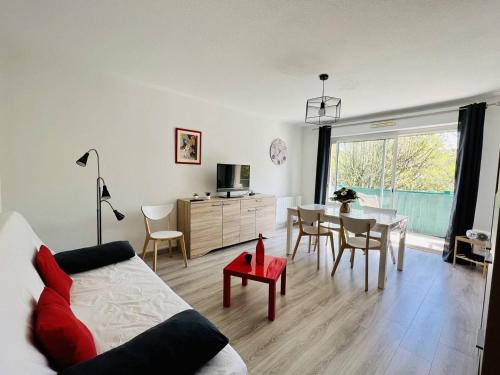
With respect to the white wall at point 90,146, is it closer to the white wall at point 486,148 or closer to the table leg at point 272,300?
the table leg at point 272,300

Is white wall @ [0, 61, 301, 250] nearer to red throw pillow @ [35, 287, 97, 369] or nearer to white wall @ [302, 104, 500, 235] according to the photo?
red throw pillow @ [35, 287, 97, 369]

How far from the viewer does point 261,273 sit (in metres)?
2.05

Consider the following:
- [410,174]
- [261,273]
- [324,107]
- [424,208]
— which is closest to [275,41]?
[324,107]

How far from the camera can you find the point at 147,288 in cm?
161

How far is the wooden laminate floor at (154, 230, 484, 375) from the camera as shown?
156cm

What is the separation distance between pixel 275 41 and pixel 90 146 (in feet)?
7.78

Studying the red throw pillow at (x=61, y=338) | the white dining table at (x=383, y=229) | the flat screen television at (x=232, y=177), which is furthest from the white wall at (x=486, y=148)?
the red throw pillow at (x=61, y=338)

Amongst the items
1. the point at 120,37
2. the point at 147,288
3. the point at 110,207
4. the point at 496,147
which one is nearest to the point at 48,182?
the point at 110,207

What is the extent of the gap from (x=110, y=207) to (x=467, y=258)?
481 cm

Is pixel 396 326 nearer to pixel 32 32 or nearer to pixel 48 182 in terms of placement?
pixel 48 182

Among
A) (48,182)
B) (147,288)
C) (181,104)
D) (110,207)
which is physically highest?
(181,104)

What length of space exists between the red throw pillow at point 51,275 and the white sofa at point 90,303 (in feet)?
0.16

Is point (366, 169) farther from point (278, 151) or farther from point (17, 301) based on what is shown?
point (17, 301)

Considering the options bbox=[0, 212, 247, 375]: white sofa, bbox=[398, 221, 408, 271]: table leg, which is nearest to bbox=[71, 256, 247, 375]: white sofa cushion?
bbox=[0, 212, 247, 375]: white sofa
